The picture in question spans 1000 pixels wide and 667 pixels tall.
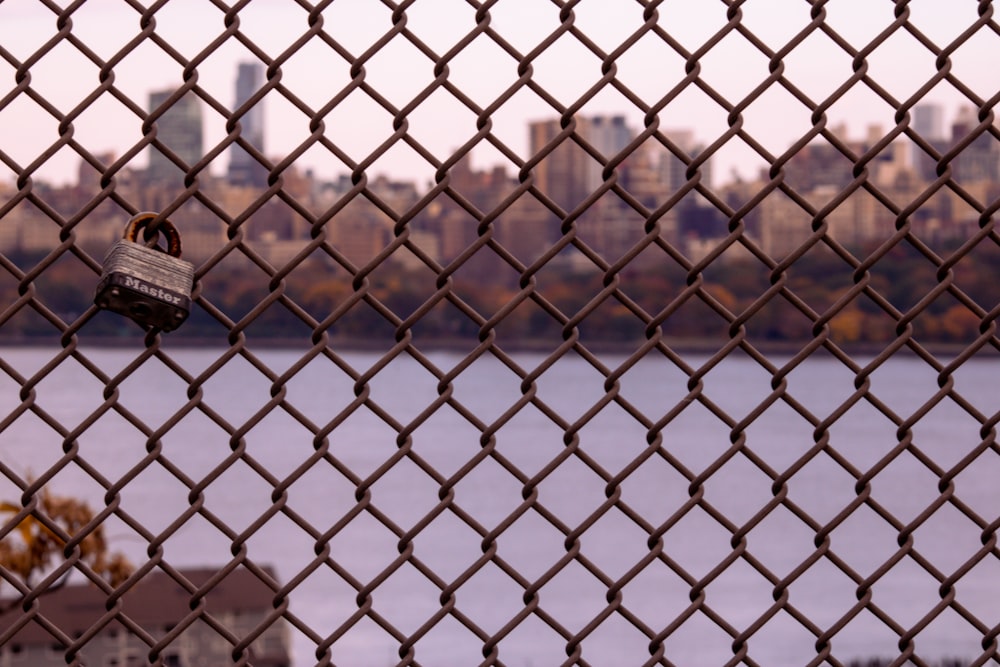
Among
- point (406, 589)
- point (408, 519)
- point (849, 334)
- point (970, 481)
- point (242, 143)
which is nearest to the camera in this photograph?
point (242, 143)

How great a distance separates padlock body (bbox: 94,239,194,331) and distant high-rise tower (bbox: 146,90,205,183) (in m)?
0.15

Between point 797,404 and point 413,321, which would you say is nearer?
point 413,321

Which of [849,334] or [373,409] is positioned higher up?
[849,334]

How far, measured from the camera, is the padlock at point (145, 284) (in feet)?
6.29

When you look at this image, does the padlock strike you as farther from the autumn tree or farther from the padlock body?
the autumn tree

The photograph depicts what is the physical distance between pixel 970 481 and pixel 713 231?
266 feet

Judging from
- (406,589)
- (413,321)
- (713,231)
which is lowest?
(413,321)

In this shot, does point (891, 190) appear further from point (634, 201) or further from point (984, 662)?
point (984, 662)

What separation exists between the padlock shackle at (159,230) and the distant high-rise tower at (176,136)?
0.08m

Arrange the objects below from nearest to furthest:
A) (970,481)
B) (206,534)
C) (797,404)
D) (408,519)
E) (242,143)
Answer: (242,143), (797,404), (408,519), (970,481), (206,534)

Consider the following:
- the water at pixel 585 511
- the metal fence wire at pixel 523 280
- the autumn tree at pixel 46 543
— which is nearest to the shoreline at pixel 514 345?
the metal fence wire at pixel 523 280

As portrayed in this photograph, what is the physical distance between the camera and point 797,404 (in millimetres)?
2268

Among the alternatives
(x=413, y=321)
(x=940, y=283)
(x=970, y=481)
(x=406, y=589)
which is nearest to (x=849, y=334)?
(x=940, y=283)

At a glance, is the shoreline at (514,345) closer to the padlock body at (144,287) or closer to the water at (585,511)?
the padlock body at (144,287)
